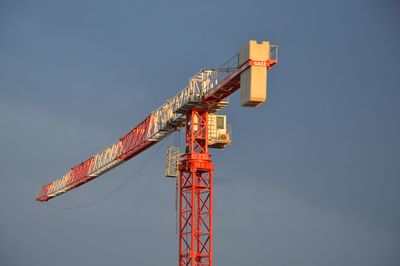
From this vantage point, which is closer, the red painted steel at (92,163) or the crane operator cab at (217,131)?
the crane operator cab at (217,131)

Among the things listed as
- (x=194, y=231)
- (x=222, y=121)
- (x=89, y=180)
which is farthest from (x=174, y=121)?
(x=89, y=180)

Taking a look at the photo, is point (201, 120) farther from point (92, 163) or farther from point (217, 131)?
point (92, 163)

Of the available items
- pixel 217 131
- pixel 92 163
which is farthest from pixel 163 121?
pixel 92 163

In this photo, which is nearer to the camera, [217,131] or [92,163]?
[217,131]

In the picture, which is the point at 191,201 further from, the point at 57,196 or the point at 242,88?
the point at 57,196

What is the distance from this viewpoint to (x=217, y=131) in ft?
383

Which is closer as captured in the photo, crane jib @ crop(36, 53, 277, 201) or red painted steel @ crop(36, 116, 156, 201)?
crane jib @ crop(36, 53, 277, 201)

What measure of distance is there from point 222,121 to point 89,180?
183 ft

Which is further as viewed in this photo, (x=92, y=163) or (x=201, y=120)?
(x=92, y=163)

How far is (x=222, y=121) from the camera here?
117125mm

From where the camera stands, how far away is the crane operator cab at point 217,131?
116 meters

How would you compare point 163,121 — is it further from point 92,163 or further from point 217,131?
point 92,163

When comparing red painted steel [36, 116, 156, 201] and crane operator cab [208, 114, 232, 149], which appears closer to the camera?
crane operator cab [208, 114, 232, 149]

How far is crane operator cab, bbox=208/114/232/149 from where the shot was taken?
116m
